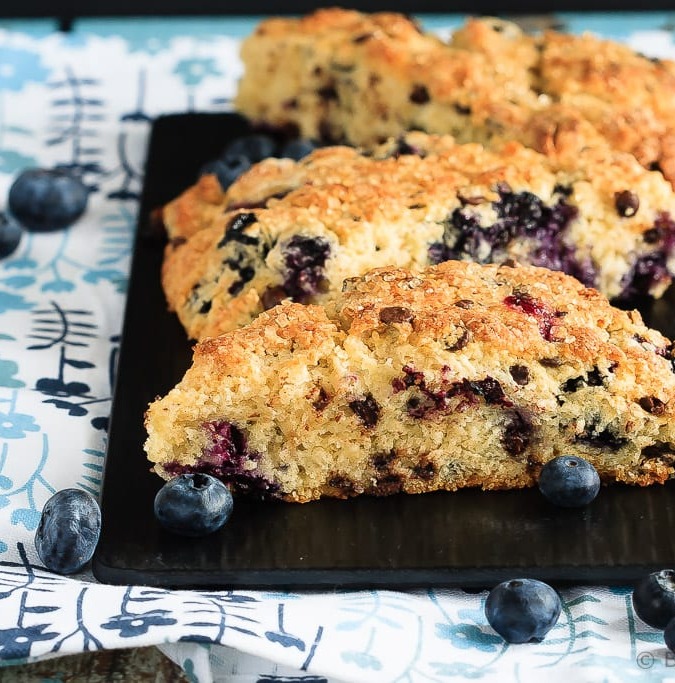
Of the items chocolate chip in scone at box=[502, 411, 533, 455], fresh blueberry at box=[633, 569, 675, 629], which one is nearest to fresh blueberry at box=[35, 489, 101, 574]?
chocolate chip in scone at box=[502, 411, 533, 455]

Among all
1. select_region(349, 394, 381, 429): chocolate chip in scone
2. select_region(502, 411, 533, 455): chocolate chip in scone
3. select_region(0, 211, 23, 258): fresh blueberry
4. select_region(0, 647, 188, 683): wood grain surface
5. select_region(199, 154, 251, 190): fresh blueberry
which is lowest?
select_region(0, 647, 188, 683): wood grain surface

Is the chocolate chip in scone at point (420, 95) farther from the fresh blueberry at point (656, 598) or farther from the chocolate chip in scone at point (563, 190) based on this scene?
the fresh blueberry at point (656, 598)

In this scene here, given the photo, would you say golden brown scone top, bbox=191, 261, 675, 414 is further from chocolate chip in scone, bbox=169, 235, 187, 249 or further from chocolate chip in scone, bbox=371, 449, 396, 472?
chocolate chip in scone, bbox=169, 235, 187, 249

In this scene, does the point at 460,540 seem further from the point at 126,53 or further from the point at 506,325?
the point at 126,53

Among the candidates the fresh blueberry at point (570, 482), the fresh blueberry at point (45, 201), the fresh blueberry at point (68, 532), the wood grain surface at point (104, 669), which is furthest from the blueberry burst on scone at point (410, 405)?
the fresh blueberry at point (45, 201)

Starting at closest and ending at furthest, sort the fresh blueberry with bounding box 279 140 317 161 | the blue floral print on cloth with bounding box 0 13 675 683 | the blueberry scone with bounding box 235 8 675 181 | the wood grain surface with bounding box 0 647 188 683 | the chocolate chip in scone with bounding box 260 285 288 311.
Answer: the blue floral print on cloth with bounding box 0 13 675 683
the wood grain surface with bounding box 0 647 188 683
the chocolate chip in scone with bounding box 260 285 288 311
the blueberry scone with bounding box 235 8 675 181
the fresh blueberry with bounding box 279 140 317 161
